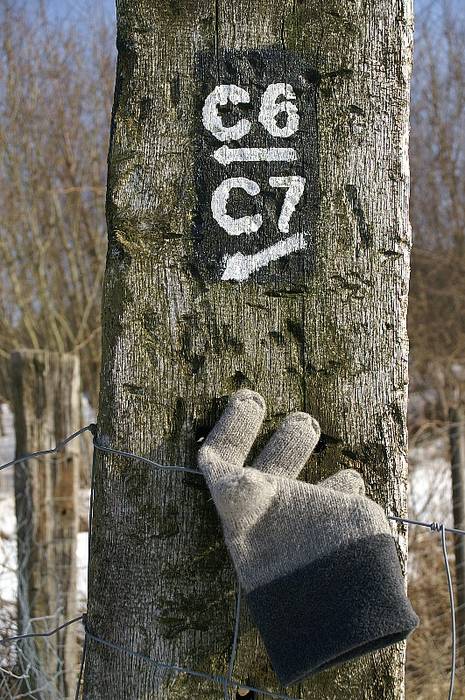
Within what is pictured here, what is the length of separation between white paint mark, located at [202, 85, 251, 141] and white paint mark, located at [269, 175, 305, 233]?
0.12 m

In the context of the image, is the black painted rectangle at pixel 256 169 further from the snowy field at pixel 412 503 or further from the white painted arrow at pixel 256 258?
the snowy field at pixel 412 503

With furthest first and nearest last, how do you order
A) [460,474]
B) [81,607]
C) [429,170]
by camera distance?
[429,170]
[81,607]
[460,474]

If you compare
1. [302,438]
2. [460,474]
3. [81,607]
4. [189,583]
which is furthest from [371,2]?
[81,607]

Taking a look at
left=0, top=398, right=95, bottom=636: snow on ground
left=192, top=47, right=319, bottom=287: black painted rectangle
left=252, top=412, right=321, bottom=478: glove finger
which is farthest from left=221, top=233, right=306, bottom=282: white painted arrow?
left=0, top=398, right=95, bottom=636: snow on ground

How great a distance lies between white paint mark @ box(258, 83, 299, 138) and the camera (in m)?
1.60

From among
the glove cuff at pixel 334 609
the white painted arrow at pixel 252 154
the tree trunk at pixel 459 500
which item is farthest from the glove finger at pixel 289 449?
the tree trunk at pixel 459 500

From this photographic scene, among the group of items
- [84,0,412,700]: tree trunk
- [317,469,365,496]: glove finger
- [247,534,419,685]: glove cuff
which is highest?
[84,0,412,700]: tree trunk

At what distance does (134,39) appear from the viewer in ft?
5.36

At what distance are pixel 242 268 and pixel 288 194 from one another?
0.59 ft

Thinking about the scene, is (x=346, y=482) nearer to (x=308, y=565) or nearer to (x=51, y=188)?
(x=308, y=565)

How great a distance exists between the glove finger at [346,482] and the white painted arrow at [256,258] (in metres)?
0.44

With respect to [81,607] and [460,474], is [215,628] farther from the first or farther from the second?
[81,607]

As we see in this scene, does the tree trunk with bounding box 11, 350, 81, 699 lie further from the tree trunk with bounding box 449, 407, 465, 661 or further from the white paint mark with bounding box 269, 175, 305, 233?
the white paint mark with bounding box 269, 175, 305, 233

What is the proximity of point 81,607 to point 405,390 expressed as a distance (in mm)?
3399
